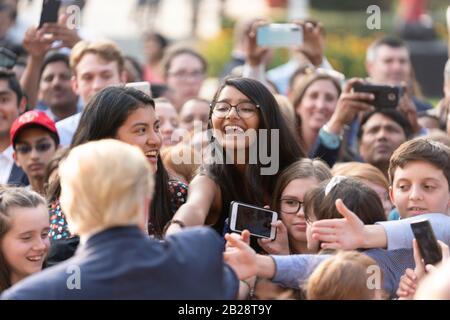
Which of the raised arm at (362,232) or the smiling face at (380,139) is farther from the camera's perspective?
the smiling face at (380,139)

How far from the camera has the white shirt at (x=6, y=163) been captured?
6.30 metres

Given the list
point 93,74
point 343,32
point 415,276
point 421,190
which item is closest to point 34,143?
point 93,74

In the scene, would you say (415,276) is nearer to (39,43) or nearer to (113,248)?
(113,248)

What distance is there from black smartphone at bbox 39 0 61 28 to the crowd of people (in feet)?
0.33

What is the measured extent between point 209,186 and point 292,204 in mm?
376

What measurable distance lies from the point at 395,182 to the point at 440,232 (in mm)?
497

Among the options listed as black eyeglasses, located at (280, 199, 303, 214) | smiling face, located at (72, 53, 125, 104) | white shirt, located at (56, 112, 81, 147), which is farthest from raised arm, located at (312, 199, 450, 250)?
smiling face, located at (72, 53, 125, 104)

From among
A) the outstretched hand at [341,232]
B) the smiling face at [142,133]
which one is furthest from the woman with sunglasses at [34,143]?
the outstretched hand at [341,232]

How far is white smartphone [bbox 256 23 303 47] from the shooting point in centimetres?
701

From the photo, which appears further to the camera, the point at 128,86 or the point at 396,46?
the point at 396,46

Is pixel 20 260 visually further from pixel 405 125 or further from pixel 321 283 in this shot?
pixel 405 125

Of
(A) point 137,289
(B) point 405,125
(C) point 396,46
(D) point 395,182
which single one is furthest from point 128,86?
(C) point 396,46

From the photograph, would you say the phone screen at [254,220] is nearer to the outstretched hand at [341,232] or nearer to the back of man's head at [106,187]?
the outstretched hand at [341,232]
